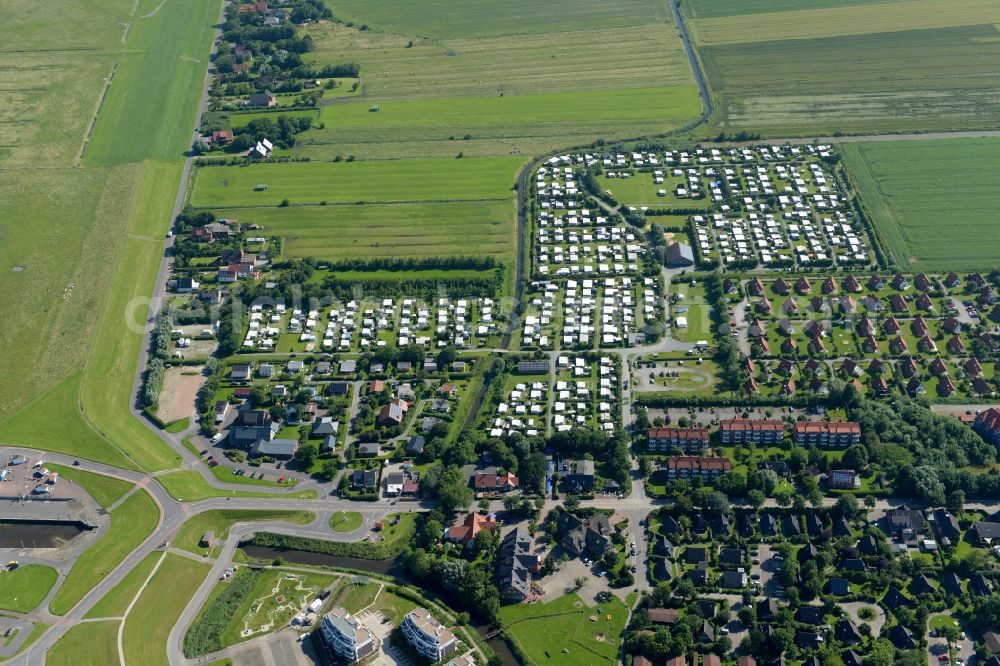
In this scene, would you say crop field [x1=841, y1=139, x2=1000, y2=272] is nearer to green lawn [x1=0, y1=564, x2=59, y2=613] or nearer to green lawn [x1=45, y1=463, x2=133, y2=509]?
green lawn [x1=45, y1=463, x2=133, y2=509]

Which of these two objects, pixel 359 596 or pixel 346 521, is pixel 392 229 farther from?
pixel 359 596

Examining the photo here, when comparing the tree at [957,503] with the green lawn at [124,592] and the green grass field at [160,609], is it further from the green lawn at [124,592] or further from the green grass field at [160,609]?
the green lawn at [124,592]

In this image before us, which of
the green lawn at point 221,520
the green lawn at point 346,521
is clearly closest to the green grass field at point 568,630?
the green lawn at point 346,521

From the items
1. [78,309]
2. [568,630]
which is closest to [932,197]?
[568,630]

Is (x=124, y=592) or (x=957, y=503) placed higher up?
(x=957, y=503)

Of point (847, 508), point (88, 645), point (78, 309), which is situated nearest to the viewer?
point (88, 645)
